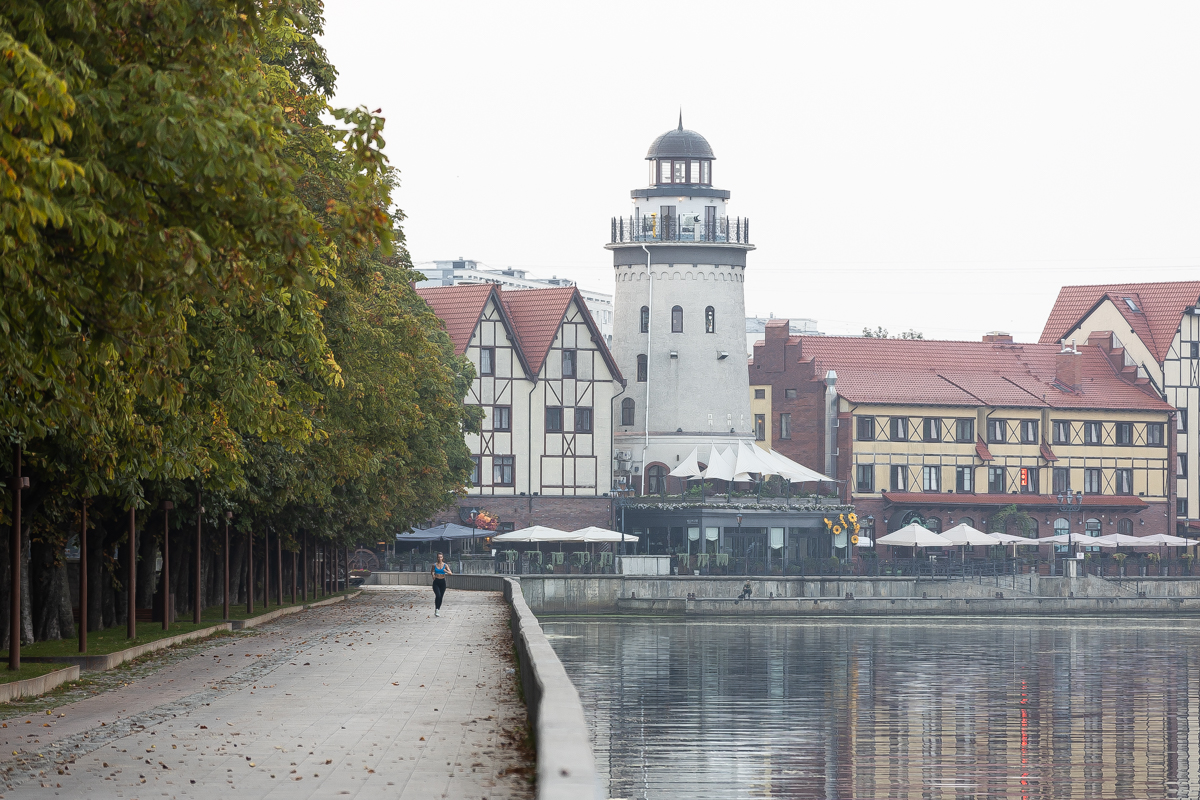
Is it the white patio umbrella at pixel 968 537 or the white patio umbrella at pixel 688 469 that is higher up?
the white patio umbrella at pixel 688 469

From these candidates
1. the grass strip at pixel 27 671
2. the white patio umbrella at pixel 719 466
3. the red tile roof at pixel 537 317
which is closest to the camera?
the grass strip at pixel 27 671

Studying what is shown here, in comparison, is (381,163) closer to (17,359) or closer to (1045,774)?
(17,359)

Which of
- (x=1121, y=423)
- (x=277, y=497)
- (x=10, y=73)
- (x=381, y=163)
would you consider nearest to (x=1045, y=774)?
(x=277, y=497)

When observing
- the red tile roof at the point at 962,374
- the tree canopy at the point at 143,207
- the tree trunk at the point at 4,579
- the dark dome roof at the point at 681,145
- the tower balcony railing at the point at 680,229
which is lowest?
the tree trunk at the point at 4,579

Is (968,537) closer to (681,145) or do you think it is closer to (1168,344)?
(1168,344)

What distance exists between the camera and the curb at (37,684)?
710 inches

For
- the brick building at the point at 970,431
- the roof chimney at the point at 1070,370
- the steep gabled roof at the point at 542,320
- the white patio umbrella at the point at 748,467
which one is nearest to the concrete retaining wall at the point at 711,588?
the white patio umbrella at the point at 748,467

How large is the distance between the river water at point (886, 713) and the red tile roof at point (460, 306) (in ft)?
64.1

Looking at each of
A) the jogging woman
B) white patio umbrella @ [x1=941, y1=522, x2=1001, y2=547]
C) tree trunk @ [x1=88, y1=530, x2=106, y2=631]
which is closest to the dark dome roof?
white patio umbrella @ [x1=941, y1=522, x2=1001, y2=547]

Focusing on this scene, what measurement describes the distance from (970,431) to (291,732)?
268 feet

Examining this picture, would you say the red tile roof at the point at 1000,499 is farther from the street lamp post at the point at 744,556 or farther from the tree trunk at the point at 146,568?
the tree trunk at the point at 146,568

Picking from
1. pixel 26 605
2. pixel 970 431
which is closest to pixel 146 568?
pixel 26 605

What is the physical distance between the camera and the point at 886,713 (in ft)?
121

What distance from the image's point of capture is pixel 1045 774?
87.7 feet
